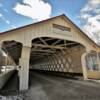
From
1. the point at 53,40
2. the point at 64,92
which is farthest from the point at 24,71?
the point at 53,40

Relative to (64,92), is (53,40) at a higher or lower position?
higher

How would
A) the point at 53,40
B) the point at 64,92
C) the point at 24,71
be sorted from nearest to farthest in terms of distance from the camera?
the point at 64,92 → the point at 24,71 → the point at 53,40

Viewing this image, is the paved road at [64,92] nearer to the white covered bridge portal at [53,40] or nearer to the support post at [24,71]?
the support post at [24,71]

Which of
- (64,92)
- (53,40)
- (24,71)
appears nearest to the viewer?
(64,92)

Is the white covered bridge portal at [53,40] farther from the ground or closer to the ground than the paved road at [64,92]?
farther from the ground

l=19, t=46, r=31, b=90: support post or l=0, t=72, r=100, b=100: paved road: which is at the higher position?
l=19, t=46, r=31, b=90: support post

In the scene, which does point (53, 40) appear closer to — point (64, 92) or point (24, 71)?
point (24, 71)

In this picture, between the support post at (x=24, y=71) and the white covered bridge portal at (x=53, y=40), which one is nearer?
the support post at (x=24, y=71)

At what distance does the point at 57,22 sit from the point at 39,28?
187 cm

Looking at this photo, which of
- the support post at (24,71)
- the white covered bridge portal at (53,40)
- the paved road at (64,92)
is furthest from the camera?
the white covered bridge portal at (53,40)

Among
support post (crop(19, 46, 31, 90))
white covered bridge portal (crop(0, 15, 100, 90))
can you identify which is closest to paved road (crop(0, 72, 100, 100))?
support post (crop(19, 46, 31, 90))

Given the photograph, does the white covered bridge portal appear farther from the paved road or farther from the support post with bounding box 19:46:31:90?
the paved road

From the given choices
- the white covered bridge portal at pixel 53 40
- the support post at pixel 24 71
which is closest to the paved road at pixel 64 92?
the support post at pixel 24 71

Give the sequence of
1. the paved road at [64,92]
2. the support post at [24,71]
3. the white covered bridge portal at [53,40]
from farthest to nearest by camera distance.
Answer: the white covered bridge portal at [53,40] → the support post at [24,71] → the paved road at [64,92]
